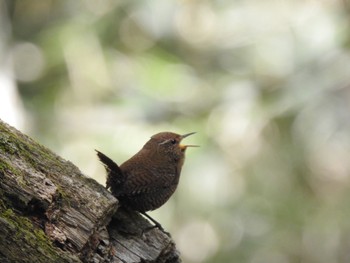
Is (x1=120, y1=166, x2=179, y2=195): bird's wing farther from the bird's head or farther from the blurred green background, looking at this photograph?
the blurred green background

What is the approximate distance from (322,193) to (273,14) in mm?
2086

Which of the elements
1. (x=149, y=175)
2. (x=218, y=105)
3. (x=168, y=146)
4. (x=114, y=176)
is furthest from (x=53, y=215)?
(x=218, y=105)

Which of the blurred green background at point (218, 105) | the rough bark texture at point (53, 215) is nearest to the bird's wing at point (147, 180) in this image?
the rough bark texture at point (53, 215)

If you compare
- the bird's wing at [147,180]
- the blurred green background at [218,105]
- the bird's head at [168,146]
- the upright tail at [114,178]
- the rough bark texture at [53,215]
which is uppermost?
the blurred green background at [218,105]

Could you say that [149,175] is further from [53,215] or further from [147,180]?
[53,215]

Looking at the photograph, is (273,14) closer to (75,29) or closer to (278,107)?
(278,107)

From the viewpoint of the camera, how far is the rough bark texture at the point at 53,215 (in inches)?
105

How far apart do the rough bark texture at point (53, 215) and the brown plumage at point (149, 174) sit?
9.3 inches

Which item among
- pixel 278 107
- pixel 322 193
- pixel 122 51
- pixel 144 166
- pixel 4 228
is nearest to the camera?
pixel 4 228

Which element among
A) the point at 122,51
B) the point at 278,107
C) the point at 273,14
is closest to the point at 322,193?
the point at 278,107

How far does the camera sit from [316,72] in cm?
756

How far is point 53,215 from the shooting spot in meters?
2.77

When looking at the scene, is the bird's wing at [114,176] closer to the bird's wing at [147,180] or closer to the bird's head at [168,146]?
the bird's wing at [147,180]

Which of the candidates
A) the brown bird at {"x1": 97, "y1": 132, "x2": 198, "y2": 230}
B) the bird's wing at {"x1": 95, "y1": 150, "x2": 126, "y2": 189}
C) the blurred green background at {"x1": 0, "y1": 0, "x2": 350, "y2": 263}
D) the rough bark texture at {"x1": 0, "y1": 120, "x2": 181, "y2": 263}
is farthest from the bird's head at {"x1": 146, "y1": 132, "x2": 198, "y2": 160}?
the blurred green background at {"x1": 0, "y1": 0, "x2": 350, "y2": 263}
